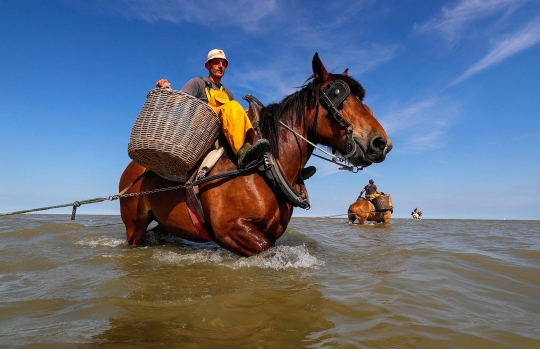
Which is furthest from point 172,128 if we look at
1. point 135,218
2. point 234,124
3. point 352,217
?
point 352,217

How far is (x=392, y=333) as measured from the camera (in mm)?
1626

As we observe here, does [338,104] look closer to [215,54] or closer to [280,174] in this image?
[280,174]

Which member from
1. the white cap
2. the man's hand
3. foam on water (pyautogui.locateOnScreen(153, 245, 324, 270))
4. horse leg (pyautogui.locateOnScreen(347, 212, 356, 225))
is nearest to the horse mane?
the white cap

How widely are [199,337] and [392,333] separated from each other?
0.98 m

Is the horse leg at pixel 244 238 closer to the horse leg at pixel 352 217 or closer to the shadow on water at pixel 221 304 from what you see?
A: the shadow on water at pixel 221 304

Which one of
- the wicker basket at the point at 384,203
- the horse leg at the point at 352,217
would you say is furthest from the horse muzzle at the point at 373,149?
the wicker basket at the point at 384,203

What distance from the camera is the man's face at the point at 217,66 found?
13.1 ft

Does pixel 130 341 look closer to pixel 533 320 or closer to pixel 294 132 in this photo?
pixel 533 320

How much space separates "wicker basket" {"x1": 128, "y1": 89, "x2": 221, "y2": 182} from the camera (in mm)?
3066

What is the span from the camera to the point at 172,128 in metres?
3.07

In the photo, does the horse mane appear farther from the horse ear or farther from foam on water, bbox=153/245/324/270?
foam on water, bbox=153/245/324/270

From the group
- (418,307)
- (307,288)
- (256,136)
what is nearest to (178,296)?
(307,288)

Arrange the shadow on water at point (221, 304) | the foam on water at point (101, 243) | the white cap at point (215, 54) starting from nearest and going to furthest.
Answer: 1. the shadow on water at point (221, 304)
2. the white cap at point (215, 54)
3. the foam on water at point (101, 243)

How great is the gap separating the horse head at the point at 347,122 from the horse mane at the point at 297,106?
0.01 meters
